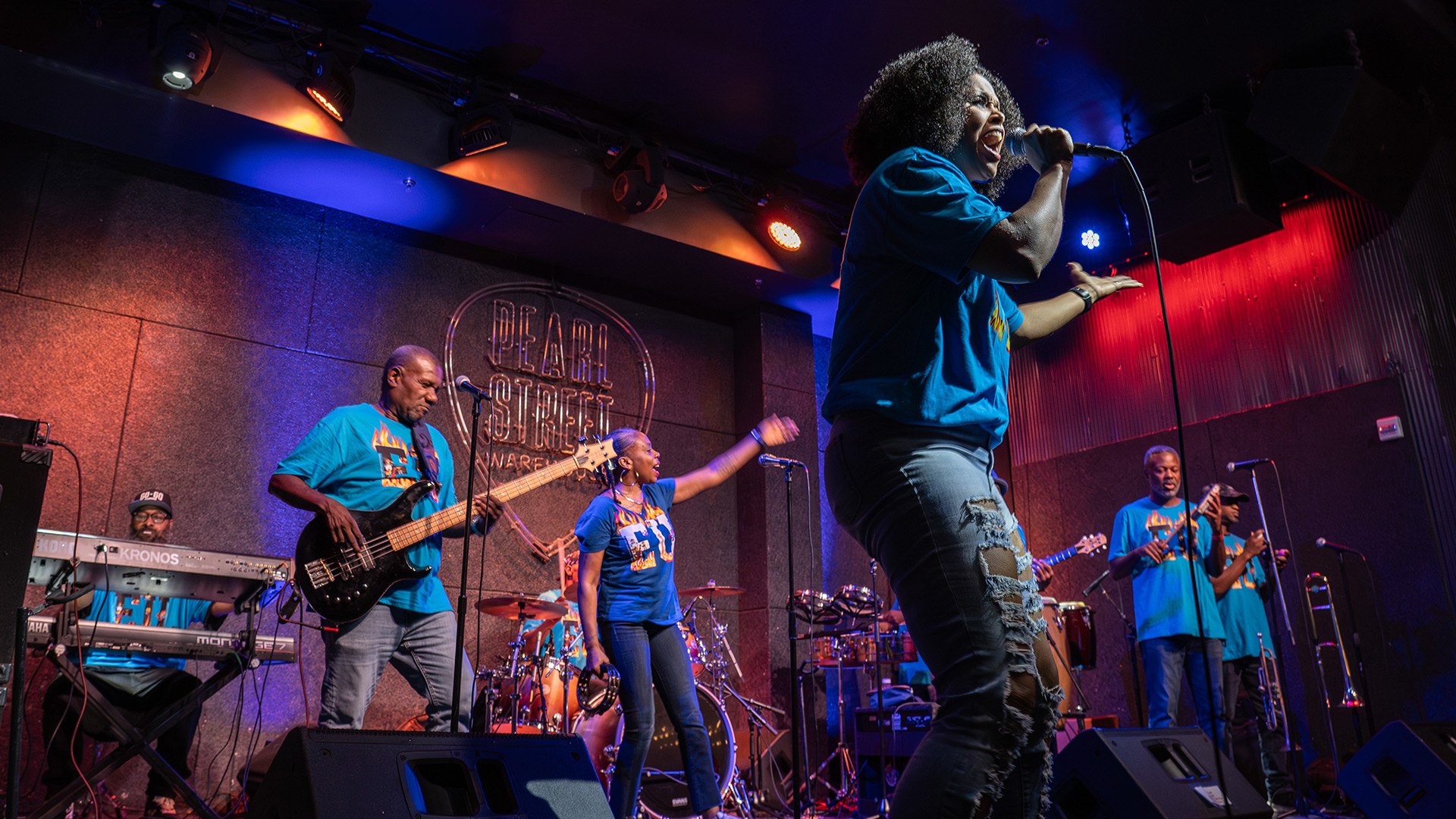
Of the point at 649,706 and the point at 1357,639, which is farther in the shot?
the point at 1357,639

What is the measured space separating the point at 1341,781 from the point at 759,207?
5.87 m

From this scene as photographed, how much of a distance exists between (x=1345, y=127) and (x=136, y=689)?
826cm

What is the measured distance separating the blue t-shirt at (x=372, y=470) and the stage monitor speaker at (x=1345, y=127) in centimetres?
628

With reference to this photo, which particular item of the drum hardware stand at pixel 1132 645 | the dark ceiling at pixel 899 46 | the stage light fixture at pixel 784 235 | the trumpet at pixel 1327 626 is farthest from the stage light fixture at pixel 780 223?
the trumpet at pixel 1327 626

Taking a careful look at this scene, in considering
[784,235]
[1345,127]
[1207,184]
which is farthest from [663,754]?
[1345,127]

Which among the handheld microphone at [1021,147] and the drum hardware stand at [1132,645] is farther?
the drum hardware stand at [1132,645]

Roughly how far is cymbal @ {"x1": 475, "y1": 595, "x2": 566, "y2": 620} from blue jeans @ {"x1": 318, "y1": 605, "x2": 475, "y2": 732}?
156cm

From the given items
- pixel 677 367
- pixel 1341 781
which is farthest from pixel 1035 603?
pixel 677 367

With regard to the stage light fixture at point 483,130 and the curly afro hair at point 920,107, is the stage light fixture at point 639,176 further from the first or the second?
the curly afro hair at point 920,107

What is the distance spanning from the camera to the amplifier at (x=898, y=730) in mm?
6797

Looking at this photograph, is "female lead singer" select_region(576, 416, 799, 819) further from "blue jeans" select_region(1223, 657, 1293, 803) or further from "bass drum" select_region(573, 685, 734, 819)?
"blue jeans" select_region(1223, 657, 1293, 803)

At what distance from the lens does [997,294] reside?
2.36m

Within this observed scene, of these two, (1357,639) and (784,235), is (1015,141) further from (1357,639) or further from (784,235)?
(1357,639)

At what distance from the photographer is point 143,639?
4.10 metres
